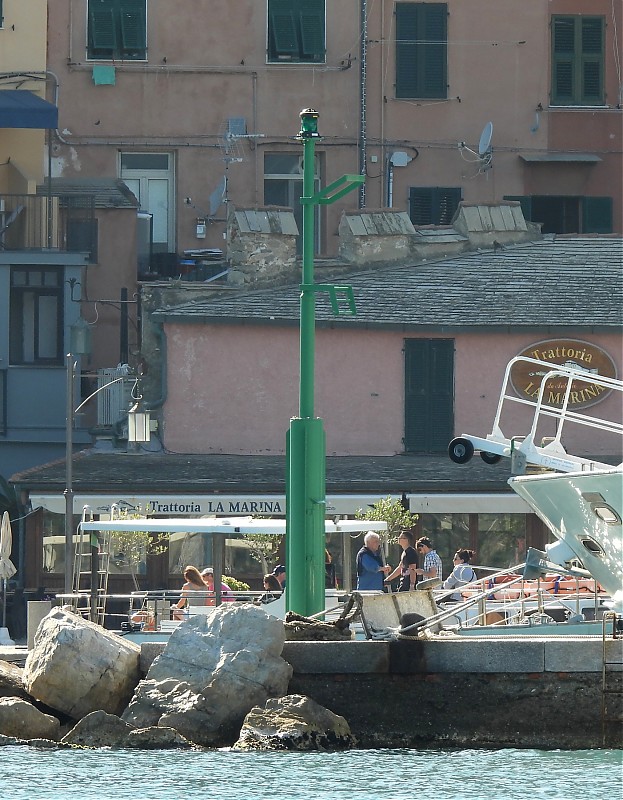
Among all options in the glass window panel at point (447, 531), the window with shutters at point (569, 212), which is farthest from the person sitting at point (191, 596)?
the window with shutters at point (569, 212)

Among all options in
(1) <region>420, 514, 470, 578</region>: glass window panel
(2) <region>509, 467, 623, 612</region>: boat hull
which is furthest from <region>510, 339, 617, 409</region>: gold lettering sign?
(2) <region>509, 467, 623, 612</region>: boat hull

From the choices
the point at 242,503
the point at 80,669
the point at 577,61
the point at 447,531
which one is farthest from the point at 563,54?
the point at 80,669

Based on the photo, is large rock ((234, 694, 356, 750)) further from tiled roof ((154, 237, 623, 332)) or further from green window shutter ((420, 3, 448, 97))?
green window shutter ((420, 3, 448, 97))

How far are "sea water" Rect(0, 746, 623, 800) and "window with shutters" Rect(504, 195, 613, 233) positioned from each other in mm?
22356

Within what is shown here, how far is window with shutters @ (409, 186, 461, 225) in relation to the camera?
140 ft

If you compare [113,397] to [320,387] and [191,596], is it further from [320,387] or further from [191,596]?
[191,596]

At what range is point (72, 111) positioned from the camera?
41875 mm

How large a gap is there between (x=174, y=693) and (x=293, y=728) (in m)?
1.37

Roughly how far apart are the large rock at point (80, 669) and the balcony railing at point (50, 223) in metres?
16.4

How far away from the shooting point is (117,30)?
137ft

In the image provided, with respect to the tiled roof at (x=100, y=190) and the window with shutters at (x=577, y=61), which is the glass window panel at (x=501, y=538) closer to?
the tiled roof at (x=100, y=190)

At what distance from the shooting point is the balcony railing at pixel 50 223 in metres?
38.2

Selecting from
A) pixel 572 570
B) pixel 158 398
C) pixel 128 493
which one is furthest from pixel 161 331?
pixel 572 570

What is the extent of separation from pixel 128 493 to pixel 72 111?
440 inches
